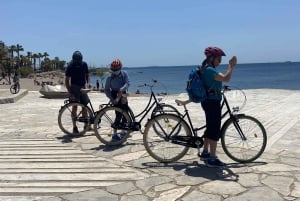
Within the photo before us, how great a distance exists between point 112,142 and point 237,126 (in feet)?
7.83

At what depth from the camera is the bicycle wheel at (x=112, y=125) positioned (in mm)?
7141

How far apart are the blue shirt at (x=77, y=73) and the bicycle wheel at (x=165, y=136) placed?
280cm

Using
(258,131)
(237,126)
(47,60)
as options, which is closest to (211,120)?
(237,126)

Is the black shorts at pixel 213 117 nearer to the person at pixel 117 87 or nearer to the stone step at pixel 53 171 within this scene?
the stone step at pixel 53 171

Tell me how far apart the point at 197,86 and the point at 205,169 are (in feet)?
3.90

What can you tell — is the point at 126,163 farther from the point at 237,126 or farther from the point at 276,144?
the point at 276,144

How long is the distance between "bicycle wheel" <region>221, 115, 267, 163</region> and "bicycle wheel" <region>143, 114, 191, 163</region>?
2.05 ft

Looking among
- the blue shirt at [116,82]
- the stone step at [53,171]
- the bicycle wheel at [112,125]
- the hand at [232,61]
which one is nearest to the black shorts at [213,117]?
the hand at [232,61]

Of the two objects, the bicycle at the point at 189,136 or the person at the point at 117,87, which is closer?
the bicycle at the point at 189,136

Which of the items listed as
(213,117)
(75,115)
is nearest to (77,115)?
(75,115)

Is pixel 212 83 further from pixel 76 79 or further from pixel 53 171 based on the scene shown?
pixel 76 79

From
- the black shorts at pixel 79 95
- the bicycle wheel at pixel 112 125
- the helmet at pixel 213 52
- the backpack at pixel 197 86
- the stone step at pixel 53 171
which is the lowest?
the stone step at pixel 53 171

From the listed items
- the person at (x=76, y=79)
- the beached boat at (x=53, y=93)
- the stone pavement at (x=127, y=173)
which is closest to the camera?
the stone pavement at (x=127, y=173)

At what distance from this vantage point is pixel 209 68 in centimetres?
562
